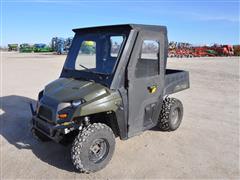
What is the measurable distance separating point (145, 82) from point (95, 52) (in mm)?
1034

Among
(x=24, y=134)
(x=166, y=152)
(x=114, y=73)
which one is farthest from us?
(x=24, y=134)

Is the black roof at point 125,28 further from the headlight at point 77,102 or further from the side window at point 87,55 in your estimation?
the headlight at point 77,102

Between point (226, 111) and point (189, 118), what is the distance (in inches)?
55.1

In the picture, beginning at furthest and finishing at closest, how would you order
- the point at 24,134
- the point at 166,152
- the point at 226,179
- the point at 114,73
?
the point at 24,134
the point at 166,152
the point at 114,73
the point at 226,179

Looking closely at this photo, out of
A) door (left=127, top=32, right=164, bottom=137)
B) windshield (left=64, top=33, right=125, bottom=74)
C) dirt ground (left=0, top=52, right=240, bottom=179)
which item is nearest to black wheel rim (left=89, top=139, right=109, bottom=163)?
dirt ground (left=0, top=52, right=240, bottom=179)

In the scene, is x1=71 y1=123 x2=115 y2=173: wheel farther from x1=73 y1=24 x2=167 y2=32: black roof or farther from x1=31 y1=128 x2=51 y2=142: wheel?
x1=73 y1=24 x2=167 y2=32: black roof

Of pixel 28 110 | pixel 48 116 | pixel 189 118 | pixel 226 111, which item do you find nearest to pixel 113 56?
pixel 48 116

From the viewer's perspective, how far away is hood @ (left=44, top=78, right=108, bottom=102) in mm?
4020

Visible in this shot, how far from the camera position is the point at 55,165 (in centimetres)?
427

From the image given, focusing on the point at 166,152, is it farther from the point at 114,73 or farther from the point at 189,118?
the point at 189,118

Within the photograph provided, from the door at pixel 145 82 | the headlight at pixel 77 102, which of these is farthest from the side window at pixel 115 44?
the headlight at pixel 77 102

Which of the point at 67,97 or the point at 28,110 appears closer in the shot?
the point at 67,97

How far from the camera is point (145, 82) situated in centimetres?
472

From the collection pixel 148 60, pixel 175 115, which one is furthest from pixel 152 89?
pixel 175 115
